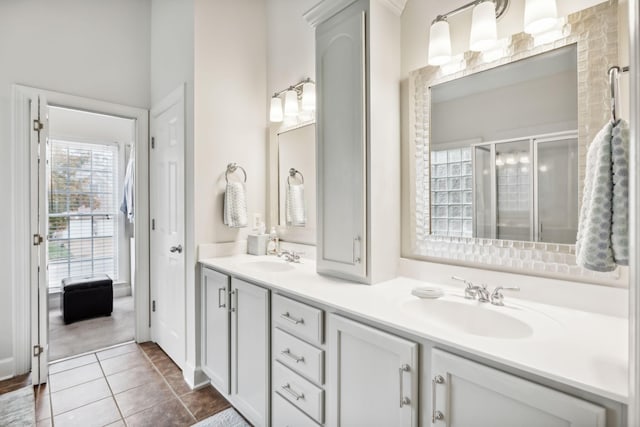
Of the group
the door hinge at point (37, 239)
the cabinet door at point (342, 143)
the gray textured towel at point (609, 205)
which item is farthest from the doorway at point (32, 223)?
the gray textured towel at point (609, 205)

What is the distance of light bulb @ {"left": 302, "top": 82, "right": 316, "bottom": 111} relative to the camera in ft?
7.07

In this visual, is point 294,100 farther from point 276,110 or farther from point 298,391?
point 298,391

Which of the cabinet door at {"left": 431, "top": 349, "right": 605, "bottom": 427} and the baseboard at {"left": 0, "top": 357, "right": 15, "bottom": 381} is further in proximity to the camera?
the baseboard at {"left": 0, "top": 357, "right": 15, "bottom": 381}

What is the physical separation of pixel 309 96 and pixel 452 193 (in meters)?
1.19

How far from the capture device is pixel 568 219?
117cm

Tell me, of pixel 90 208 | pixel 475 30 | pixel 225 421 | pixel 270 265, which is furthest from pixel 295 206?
pixel 90 208

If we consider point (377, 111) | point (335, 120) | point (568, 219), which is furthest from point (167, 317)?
point (568, 219)

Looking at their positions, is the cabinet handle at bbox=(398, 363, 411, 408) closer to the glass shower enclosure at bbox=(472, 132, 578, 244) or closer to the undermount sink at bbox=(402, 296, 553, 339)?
the undermount sink at bbox=(402, 296, 553, 339)

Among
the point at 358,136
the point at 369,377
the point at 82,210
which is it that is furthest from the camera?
the point at 82,210

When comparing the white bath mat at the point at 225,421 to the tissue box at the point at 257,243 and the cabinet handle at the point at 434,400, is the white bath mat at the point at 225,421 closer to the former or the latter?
the tissue box at the point at 257,243

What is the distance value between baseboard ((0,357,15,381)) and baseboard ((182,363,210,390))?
1239 millimetres

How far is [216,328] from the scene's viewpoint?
6.51 feet

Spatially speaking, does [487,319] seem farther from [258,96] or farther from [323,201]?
[258,96]

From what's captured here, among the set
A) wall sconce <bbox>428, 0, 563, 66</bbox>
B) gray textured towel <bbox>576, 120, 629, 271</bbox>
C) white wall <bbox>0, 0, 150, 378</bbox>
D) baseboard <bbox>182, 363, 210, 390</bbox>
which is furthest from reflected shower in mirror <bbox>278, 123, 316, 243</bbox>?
gray textured towel <bbox>576, 120, 629, 271</bbox>
